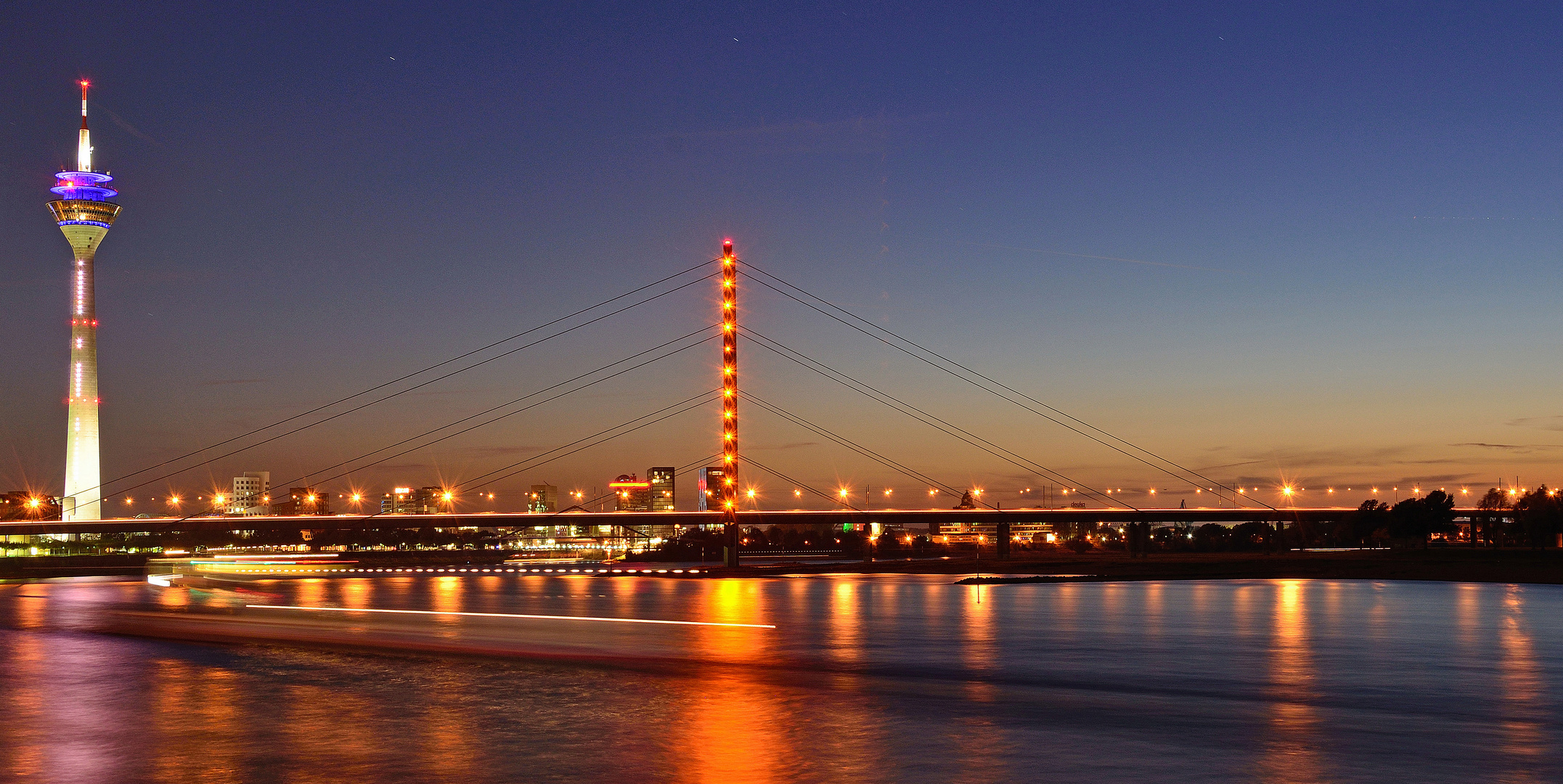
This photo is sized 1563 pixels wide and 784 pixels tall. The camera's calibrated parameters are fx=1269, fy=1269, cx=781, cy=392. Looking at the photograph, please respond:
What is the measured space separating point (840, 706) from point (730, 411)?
7870 cm

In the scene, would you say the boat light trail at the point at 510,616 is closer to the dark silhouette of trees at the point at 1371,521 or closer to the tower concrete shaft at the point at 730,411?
the tower concrete shaft at the point at 730,411

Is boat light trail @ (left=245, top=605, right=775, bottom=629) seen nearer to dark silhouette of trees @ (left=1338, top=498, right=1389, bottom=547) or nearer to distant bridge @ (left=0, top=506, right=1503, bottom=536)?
distant bridge @ (left=0, top=506, right=1503, bottom=536)

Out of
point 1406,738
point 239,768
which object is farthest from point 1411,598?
point 239,768

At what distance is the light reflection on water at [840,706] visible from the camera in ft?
40.8

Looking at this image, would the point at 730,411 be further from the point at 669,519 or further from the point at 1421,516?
the point at 1421,516

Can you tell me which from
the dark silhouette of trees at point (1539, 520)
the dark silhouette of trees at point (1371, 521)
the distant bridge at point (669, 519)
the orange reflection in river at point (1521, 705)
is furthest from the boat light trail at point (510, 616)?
the dark silhouette of trees at point (1371, 521)

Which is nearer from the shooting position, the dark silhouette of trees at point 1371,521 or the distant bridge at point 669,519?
the distant bridge at point 669,519

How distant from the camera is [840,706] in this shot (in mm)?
16672

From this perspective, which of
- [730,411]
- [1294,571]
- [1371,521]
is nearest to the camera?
[1294,571]

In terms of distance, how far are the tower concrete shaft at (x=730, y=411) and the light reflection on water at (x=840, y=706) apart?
5299 centimetres

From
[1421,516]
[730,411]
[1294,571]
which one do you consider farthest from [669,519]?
[1421,516]

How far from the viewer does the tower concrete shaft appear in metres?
87.2

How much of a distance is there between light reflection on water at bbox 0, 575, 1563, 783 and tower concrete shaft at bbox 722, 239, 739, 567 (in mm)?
52993

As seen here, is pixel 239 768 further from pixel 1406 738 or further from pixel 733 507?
pixel 733 507
